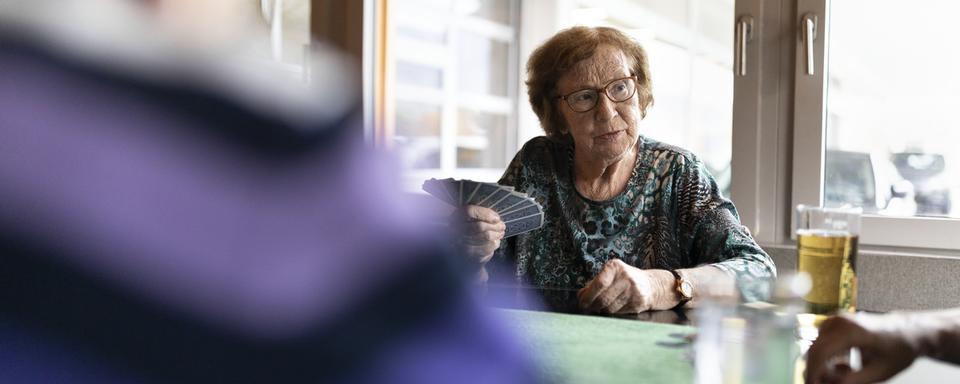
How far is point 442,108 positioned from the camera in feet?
12.4

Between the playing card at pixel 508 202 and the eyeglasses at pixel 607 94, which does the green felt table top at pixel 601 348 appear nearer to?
the playing card at pixel 508 202

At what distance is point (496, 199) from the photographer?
5.80ft

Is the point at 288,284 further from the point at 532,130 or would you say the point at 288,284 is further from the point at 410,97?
the point at 532,130

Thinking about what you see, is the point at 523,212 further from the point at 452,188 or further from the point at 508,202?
the point at 452,188

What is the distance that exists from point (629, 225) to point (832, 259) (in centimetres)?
93

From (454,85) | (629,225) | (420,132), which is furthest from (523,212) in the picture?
(454,85)

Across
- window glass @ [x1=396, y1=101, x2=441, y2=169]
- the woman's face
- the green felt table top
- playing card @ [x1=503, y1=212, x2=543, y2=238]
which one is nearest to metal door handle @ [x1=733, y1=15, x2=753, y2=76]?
the woman's face

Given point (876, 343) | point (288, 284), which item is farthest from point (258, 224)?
point (876, 343)

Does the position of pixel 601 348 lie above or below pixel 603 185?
→ below

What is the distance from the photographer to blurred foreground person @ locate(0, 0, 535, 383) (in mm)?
553

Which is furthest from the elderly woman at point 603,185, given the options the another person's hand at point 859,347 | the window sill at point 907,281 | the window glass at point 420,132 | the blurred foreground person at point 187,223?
the window glass at point 420,132

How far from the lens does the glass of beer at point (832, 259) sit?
115cm

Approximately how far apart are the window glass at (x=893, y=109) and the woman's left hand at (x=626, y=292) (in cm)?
136

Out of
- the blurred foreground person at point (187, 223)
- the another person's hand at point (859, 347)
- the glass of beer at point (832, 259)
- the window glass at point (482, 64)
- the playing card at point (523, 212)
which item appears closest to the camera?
the blurred foreground person at point (187, 223)
